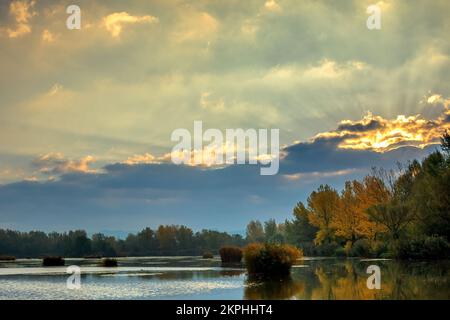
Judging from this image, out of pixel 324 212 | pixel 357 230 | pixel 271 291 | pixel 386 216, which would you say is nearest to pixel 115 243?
pixel 324 212

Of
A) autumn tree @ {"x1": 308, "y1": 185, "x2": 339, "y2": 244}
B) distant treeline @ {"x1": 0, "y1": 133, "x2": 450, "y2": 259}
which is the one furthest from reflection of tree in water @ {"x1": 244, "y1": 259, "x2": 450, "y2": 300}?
autumn tree @ {"x1": 308, "y1": 185, "x2": 339, "y2": 244}

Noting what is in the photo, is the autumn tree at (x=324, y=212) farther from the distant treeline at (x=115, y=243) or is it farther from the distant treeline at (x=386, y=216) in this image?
the distant treeline at (x=115, y=243)

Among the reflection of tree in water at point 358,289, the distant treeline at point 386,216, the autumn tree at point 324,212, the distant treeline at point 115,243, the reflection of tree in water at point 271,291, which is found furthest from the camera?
the distant treeline at point 115,243

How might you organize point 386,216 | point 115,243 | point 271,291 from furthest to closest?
point 115,243
point 386,216
point 271,291

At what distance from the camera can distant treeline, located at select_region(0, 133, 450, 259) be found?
178 ft

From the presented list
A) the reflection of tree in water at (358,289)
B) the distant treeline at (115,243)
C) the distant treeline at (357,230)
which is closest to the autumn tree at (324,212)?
the distant treeline at (357,230)

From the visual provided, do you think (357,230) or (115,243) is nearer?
(357,230)

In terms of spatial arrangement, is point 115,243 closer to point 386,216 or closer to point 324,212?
point 324,212

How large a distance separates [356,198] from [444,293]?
212ft

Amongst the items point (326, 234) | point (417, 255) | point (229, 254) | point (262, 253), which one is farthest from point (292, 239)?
point (262, 253)

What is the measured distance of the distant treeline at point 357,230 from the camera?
5425 centimetres

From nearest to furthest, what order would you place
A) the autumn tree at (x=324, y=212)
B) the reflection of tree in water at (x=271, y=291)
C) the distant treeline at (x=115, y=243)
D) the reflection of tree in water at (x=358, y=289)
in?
1. the reflection of tree in water at (x=358, y=289)
2. the reflection of tree in water at (x=271, y=291)
3. the autumn tree at (x=324, y=212)
4. the distant treeline at (x=115, y=243)

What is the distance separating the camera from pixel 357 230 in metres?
82.4

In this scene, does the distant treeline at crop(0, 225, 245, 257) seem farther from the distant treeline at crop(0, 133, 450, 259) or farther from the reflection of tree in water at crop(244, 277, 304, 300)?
the reflection of tree in water at crop(244, 277, 304, 300)
